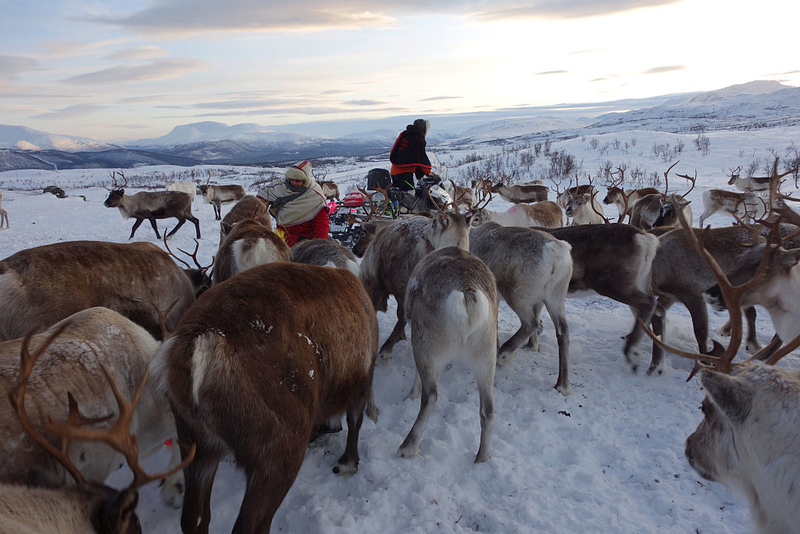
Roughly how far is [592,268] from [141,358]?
4.12 meters

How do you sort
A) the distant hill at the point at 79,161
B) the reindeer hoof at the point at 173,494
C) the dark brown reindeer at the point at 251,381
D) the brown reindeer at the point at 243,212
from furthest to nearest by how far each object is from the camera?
the distant hill at the point at 79,161 < the brown reindeer at the point at 243,212 < the reindeer hoof at the point at 173,494 < the dark brown reindeer at the point at 251,381

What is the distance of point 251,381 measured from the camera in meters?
1.96

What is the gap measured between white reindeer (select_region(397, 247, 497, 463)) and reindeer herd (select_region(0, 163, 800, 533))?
0.01m

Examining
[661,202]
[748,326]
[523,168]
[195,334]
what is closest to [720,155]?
[523,168]

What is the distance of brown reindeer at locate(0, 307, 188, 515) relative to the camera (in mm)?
1977

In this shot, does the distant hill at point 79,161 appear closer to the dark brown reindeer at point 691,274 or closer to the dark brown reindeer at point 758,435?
the dark brown reindeer at point 691,274

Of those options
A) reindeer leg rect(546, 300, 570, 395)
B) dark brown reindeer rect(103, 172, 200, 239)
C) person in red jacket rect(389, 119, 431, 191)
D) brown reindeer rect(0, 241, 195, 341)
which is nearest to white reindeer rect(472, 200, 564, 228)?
person in red jacket rect(389, 119, 431, 191)

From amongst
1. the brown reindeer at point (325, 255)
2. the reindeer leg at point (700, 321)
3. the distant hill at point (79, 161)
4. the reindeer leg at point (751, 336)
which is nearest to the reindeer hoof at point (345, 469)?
the brown reindeer at point (325, 255)

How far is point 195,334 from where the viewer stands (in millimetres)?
1964

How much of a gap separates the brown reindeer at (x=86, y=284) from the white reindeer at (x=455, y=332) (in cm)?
168

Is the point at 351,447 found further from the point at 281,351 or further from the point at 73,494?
the point at 73,494

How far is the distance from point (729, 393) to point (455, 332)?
164cm

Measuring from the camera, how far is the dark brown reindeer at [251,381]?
6.24 feet

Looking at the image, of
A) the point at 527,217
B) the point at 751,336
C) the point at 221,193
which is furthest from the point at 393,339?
the point at 221,193
